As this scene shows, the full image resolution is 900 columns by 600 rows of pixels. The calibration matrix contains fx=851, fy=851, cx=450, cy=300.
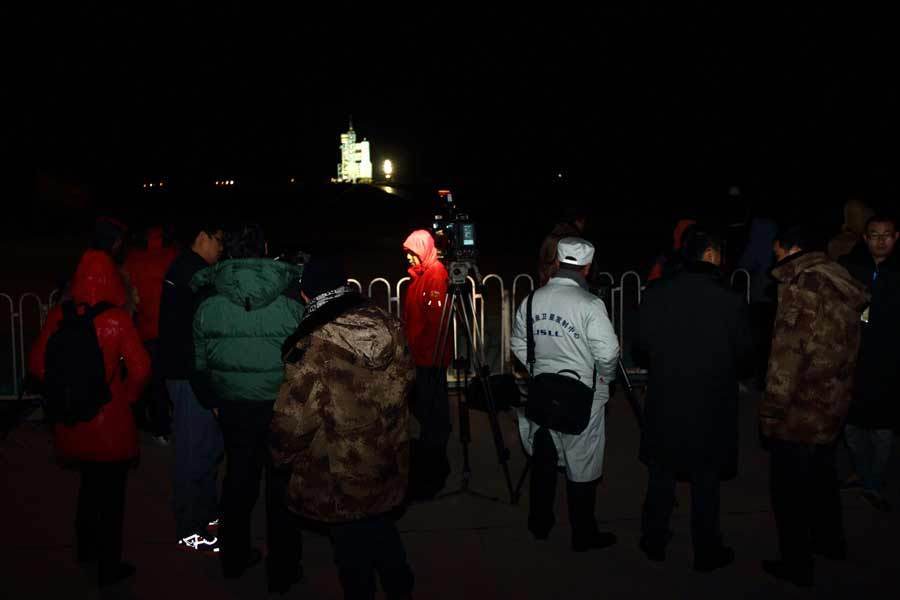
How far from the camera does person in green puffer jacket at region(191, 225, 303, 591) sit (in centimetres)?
429

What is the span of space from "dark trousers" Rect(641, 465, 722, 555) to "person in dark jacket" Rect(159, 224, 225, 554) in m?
2.54

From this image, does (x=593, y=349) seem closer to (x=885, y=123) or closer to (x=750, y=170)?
(x=885, y=123)

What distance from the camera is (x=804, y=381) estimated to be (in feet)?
14.8

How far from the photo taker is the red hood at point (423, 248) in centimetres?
651

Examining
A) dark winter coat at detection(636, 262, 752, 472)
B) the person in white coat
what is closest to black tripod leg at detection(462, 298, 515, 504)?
the person in white coat

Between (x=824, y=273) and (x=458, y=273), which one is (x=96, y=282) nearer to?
(x=458, y=273)

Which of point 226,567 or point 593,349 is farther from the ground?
point 593,349

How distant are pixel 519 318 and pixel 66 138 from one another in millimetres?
32579

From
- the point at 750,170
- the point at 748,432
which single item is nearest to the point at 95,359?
the point at 748,432

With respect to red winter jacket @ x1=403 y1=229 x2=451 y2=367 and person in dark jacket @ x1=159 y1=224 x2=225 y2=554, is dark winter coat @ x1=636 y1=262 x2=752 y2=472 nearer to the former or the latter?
red winter jacket @ x1=403 y1=229 x2=451 y2=367

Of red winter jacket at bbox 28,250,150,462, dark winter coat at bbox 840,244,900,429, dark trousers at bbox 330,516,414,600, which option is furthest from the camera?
dark winter coat at bbox 840,244,900,429

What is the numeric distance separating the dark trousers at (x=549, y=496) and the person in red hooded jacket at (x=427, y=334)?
134cm

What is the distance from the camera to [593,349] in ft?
15.4

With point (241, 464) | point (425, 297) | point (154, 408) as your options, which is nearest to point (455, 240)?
point (425, 297)
